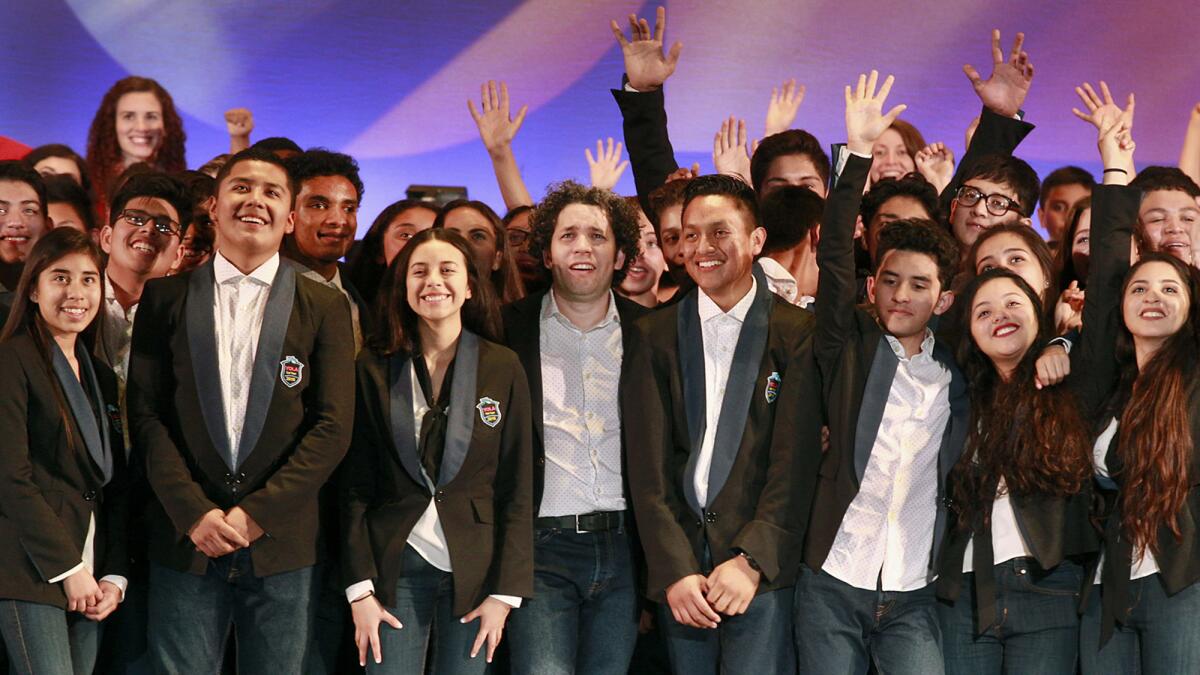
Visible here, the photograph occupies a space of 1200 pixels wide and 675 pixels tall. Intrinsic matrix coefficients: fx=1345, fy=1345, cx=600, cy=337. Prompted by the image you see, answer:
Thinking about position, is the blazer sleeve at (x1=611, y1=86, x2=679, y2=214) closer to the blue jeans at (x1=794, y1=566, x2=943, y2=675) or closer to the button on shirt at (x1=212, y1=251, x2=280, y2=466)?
the button on shirt at (x1=212, y1=251, x2=280, y2=466)

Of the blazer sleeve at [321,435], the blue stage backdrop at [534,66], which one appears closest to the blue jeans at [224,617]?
the blazer sleeve at [321,435]

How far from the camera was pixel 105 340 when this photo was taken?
389cm

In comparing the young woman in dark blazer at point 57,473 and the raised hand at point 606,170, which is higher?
the raised hand at point 606,170

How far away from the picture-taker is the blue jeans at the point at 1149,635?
3.40 meters

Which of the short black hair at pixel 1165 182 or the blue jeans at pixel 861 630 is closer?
the blue jeans at pixel 861 630

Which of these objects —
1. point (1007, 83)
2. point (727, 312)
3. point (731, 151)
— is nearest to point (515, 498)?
point (727, 312)

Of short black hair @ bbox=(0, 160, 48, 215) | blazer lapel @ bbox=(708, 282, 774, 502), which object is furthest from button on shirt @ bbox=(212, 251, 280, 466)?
blazer lapel @ bbox=(708, 282, 774, 502)

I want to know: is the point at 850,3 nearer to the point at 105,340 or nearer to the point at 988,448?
the point at 988,448

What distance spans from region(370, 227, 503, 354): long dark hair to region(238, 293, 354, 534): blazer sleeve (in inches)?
3.9

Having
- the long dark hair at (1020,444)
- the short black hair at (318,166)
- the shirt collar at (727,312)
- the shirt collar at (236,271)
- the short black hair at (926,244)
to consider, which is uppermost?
the short black hair at (318,166)

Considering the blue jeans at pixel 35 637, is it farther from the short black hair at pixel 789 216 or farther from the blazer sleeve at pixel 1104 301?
the blazer sleeve at pixel 1104 301

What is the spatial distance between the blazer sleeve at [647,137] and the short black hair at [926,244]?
115 cm

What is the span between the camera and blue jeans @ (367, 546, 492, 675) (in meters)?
3.49

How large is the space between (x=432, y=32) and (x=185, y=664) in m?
3.46
